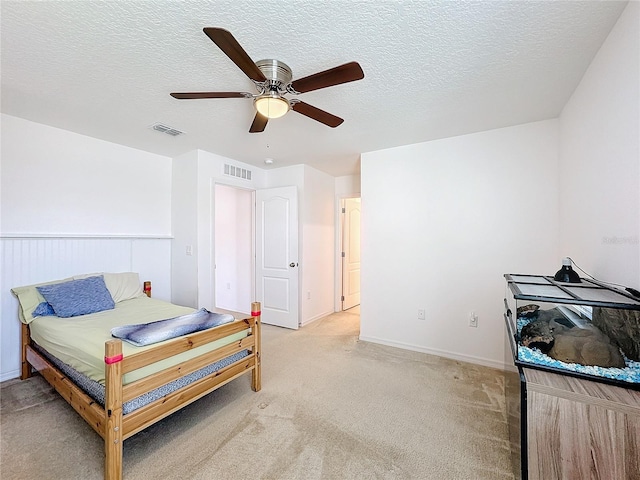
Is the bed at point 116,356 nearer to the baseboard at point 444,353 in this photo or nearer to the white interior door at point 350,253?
the baseboard at point 444,353

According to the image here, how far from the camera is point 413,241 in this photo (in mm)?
3236

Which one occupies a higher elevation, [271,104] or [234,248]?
[271,104]

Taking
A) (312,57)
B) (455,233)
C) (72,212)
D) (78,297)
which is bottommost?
(78,297)

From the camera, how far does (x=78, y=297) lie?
259 cm

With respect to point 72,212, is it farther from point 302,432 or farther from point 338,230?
point 338,230

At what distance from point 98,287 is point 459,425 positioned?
3.46 m

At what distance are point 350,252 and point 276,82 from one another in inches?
146

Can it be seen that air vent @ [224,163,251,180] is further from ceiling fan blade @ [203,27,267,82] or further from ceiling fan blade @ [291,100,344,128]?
ceiling fan blade @ [203,27,267,82]

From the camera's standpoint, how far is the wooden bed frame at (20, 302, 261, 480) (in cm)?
142

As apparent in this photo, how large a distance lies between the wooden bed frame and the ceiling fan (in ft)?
4.98

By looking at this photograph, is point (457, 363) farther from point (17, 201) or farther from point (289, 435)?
point (17, 201)

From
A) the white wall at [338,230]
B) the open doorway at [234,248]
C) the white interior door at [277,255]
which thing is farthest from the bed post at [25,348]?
the white wall at [338,230]

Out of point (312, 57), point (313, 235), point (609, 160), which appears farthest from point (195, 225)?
point (609, 160)

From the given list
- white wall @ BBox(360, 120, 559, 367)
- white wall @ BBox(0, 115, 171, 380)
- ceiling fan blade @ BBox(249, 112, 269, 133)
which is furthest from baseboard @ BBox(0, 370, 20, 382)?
white wall @ BBox(360, 120, 559, 367)
